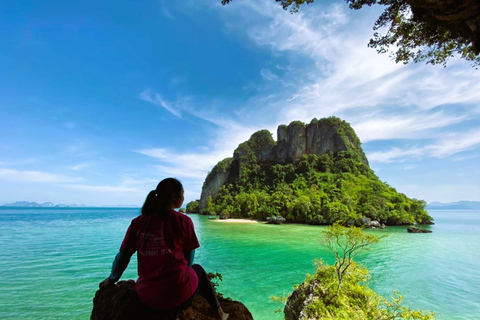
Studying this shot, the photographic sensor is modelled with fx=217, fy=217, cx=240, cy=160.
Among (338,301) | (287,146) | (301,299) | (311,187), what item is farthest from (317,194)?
(338,301)

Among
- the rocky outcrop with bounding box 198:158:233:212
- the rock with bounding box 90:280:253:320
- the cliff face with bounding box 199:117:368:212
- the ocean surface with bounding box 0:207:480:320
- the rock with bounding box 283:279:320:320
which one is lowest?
the ocean surface with bounding box 0:207:480:320

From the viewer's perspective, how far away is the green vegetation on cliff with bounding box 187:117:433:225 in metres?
46.8

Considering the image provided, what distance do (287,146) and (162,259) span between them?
294 feet

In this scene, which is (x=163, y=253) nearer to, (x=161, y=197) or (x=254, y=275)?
(x=161, y=197)

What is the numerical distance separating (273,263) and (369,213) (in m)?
38.4

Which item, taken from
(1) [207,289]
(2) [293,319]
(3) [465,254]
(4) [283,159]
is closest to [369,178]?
(4) [283,159]

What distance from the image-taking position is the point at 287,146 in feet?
291

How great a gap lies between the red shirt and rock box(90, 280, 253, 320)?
0.16 metres

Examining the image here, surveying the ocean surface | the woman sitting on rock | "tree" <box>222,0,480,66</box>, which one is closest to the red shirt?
the woman sitting on rock

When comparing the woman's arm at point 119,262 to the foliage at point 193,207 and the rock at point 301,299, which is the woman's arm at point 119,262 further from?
the foliage at point 193,207

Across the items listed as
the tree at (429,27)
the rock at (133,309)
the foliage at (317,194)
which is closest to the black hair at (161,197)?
the rock at (133,309)

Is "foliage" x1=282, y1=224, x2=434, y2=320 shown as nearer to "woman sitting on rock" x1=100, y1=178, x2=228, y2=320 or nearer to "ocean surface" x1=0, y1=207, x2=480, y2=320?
"ocean surface" x1=0, y1=207, x2=480, y2=320

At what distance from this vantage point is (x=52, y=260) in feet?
49.3

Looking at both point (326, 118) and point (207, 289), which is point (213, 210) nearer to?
point (326, 118)
